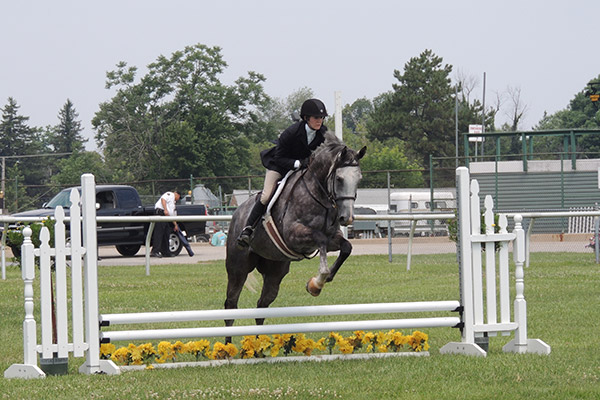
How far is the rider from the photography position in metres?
7.94

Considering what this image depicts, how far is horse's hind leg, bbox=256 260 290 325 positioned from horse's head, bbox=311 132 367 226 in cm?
153

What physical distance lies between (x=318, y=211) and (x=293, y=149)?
82 centimetres

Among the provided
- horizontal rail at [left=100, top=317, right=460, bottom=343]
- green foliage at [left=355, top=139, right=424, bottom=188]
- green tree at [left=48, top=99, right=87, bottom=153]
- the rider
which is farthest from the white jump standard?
green tree at [left=48, top=99, right=87, bottom=153]

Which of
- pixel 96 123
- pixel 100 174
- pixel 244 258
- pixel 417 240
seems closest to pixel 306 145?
pixel 244 258

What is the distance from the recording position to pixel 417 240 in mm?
31531

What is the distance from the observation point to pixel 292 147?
8.19 m

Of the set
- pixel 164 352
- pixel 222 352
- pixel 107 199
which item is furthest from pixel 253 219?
pixel 107 199

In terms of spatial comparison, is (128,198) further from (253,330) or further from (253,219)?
(253,330)

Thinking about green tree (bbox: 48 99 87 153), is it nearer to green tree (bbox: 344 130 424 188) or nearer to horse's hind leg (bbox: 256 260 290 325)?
green tree (bbox: 344 130 424 188)

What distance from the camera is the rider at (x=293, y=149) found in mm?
7938

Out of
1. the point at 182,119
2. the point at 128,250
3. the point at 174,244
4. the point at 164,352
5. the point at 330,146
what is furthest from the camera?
the point at 182,119

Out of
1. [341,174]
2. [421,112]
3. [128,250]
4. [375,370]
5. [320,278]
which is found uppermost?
[421,112]

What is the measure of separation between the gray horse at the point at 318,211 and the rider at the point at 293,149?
11cm

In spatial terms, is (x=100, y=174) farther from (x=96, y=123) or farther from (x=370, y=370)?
→ (x=370, y=370)
